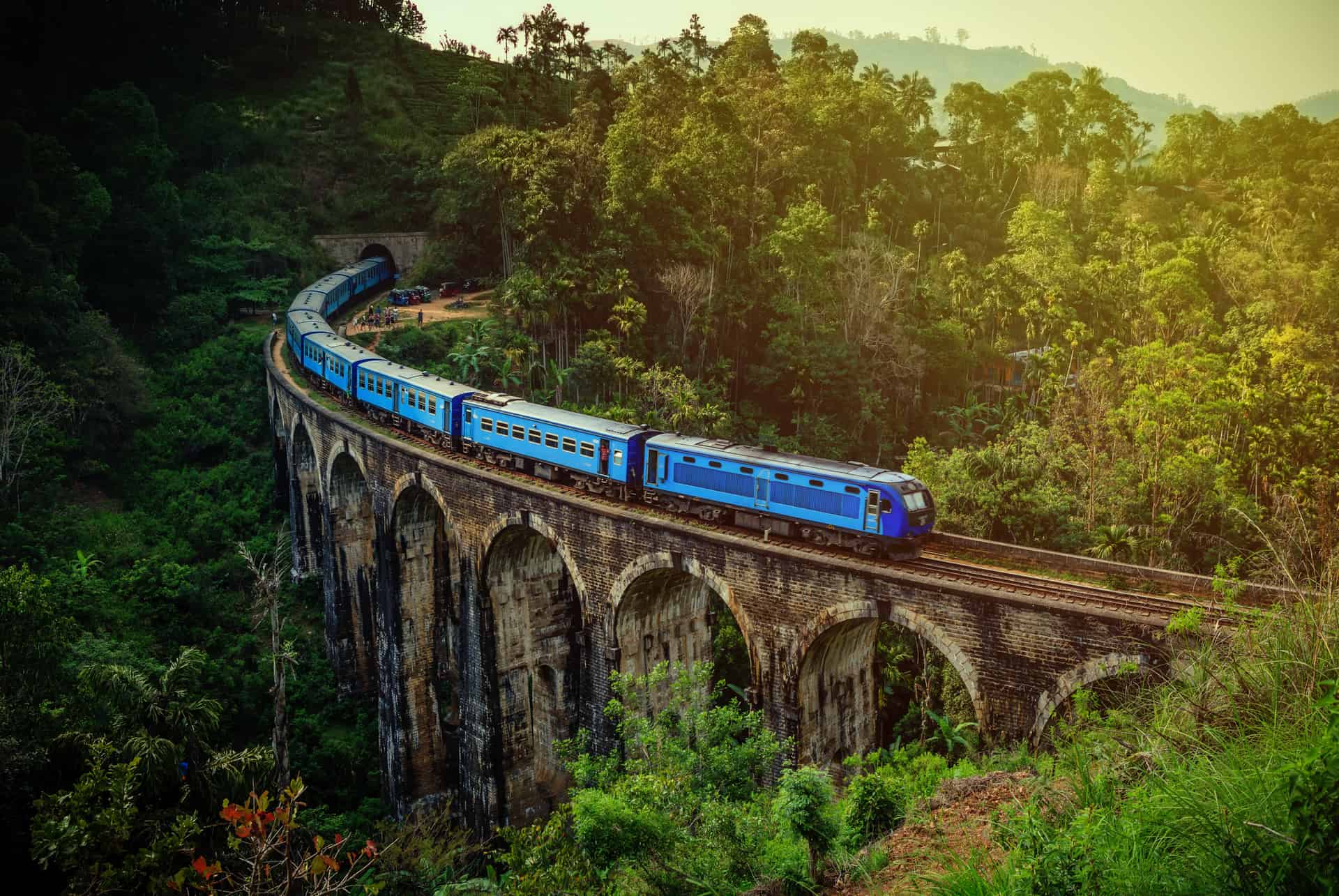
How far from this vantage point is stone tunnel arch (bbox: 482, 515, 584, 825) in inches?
1022

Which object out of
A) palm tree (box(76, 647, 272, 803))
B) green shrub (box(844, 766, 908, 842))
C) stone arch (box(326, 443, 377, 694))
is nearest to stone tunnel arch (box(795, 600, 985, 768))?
green shrub (box(844, 766, 908, 842))

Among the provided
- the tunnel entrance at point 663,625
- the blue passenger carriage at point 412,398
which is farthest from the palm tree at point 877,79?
the tunnel entrance at point 663,625

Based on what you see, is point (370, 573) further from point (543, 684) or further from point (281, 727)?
point (281, 727)

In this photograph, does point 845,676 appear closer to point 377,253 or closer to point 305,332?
point 305,332

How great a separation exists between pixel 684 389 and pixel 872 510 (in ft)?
75.0

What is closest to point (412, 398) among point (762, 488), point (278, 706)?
point (278, 706)

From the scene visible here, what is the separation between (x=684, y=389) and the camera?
1618 inches

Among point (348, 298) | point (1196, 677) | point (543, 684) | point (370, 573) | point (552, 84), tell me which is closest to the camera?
point (1196, 677)

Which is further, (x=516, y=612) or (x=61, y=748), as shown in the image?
(x=516, y=612)

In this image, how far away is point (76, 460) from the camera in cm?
4006

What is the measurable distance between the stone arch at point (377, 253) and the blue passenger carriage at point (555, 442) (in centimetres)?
4364

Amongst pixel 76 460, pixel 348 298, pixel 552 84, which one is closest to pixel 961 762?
pixel 76 460

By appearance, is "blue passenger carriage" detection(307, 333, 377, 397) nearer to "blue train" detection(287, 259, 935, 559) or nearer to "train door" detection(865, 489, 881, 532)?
"blue train" detection(287, 259, 935, 559)

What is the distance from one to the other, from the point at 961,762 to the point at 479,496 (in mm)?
14464
